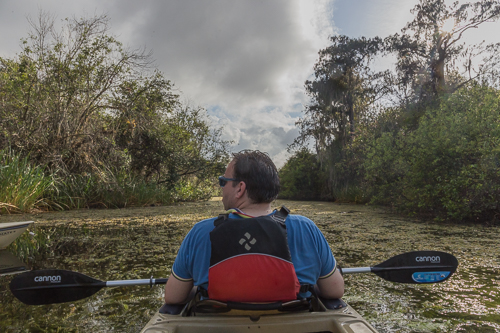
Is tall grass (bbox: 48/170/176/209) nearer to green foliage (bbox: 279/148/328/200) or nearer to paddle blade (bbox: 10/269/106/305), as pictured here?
paddle blade (bbox: 10/269/106/305)

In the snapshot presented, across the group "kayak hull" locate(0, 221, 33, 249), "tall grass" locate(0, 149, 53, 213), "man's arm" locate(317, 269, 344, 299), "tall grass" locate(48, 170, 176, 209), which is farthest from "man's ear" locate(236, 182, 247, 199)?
"tall grass" locate(48, 170, 176, 209)

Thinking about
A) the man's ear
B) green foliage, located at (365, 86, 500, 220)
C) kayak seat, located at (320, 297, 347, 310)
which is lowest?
kayak seat, located at (320, 297, 347, 310)

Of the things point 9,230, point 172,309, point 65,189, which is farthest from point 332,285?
point 65,189

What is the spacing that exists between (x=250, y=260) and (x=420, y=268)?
1110 mm

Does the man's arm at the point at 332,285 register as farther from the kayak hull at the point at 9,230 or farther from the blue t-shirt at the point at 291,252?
the kayak hull at the point at 9,230

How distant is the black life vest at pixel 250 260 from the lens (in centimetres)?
102

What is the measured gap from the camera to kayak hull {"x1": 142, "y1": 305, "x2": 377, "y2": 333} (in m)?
1.06

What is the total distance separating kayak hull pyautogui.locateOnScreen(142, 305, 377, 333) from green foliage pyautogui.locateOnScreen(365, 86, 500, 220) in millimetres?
5248

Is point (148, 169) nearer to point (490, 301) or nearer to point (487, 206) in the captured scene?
point (487, 206)

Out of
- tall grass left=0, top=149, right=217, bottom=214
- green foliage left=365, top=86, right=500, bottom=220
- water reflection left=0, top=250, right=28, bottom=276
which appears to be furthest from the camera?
tall grass left=0, top=149, right=217, bottom=214

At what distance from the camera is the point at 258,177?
1.23 meters

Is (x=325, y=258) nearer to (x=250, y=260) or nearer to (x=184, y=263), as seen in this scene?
(x=250, y=260)

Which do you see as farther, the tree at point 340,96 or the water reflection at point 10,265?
the tree at point 340,96

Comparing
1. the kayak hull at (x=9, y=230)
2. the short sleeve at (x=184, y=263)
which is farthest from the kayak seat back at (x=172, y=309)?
the kayak hull at (x=9, y=230)
